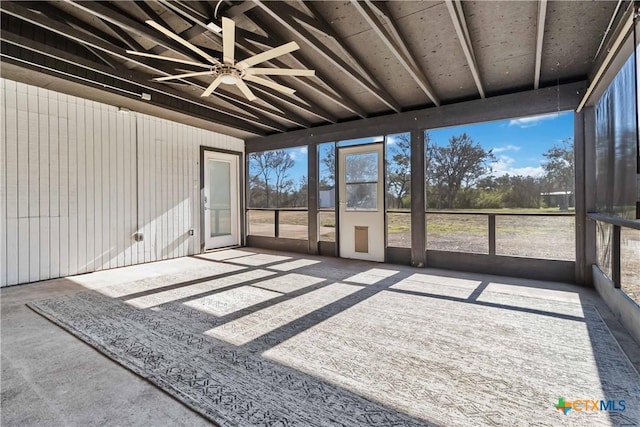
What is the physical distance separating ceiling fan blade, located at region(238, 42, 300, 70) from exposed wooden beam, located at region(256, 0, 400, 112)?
0.89 ft

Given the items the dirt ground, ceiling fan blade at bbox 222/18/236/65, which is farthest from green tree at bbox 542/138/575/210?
ceiling fan blade at bbox 222/18/236/65

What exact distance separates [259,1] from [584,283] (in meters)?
4.91

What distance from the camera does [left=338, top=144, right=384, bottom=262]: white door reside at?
551cm

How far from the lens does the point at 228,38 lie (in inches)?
96.9

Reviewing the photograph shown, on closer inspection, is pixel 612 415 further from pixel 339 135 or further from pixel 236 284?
pixel 339 135

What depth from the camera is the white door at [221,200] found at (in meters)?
6.45

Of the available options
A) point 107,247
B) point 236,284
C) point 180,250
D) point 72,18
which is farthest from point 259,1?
point 180,250

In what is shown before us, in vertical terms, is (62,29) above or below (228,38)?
above

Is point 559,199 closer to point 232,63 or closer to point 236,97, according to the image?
point 232,63

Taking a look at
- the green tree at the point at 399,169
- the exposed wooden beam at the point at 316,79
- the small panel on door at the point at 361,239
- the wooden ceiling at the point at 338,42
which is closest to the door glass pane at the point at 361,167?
the green tree at the point at 399,169

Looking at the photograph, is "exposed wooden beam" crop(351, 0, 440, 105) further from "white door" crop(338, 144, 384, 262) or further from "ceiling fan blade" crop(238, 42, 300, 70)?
"white door" crop(338, 144, 384, 262)

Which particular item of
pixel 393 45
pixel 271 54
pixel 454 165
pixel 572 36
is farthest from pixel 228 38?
pixel 454 165

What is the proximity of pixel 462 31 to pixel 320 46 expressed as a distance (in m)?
1.37

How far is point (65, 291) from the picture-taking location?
358cm
